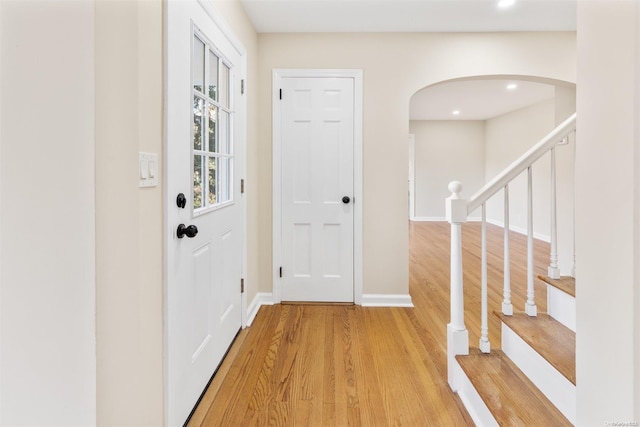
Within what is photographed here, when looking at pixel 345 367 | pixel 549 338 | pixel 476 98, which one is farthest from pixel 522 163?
pixel 476 98

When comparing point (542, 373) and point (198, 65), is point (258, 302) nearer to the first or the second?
point (198, 65)

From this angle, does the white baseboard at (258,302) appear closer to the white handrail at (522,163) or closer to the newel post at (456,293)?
the newel post at (456,293)

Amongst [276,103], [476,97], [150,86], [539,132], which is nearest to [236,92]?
[276,103]

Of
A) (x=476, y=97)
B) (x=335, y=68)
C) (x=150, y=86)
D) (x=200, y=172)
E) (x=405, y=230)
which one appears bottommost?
(x=405, y=230)

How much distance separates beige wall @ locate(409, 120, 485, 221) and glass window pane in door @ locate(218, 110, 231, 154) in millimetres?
7140

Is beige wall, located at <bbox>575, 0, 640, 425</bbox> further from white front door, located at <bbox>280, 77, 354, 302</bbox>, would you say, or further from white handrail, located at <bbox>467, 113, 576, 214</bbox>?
white front door, located at <bbox>280, 77, 354, 302</bbox>

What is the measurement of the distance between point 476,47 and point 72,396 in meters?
3.52

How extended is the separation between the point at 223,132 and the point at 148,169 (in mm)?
1033

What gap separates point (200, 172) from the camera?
1.86 metres

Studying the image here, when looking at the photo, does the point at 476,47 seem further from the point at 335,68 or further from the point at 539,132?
the point at 539,132

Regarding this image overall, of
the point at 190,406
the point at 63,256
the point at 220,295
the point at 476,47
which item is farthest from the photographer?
the point at 476,47

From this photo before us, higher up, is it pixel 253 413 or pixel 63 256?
pixel 63 256

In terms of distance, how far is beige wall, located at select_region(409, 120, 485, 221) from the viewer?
345 inches

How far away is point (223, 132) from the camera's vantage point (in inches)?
90.2
